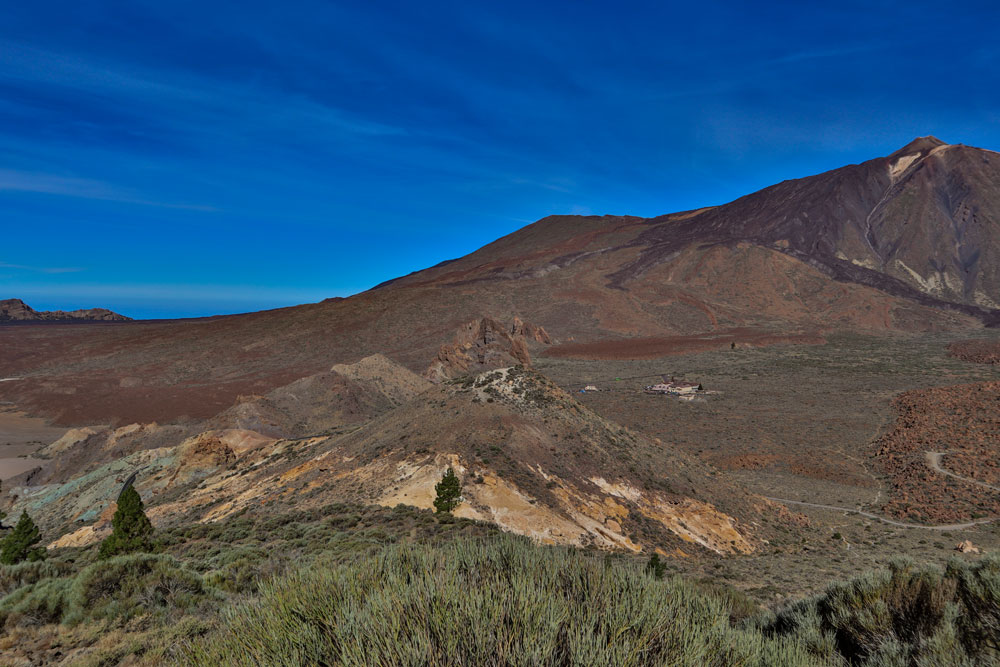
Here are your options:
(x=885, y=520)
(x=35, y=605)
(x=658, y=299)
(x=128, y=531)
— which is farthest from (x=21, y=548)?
(x=658, y=299)

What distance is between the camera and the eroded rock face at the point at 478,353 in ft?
159

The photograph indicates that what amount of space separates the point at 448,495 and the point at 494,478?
2.22 meters

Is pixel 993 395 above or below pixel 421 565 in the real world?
A: below

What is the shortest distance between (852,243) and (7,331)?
171791 millimetres

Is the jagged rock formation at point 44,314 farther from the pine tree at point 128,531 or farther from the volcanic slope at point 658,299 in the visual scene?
the pine tree at point 128,531

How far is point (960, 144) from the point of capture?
133000 mm

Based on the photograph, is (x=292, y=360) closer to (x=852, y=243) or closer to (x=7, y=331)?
(x=7, y=331)

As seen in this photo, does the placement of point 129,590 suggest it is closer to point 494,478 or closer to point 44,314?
point 494,478

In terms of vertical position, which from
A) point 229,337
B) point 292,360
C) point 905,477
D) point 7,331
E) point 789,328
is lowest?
point 905,477

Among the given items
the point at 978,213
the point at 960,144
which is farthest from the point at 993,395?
the point at 960,144

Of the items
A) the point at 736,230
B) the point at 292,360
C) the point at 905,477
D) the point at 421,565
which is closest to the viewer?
the point at 421,565

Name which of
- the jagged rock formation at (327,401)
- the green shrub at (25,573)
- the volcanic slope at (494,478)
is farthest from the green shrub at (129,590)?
the jagged rock formation at (327,401)

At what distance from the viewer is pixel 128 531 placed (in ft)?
39.8

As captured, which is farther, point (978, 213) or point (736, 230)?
point (736, 230)
